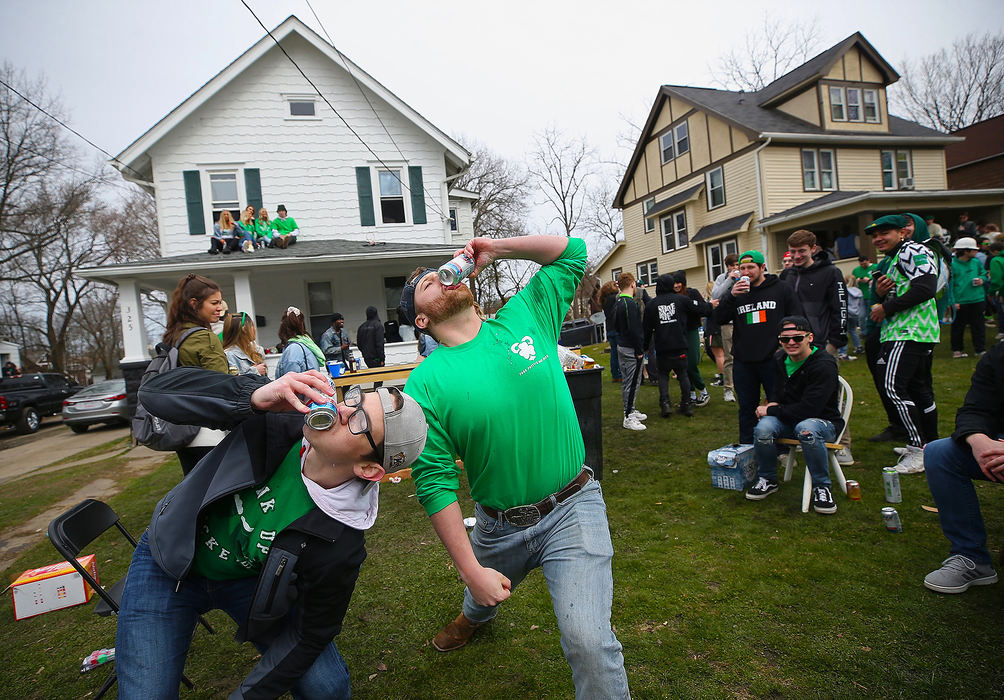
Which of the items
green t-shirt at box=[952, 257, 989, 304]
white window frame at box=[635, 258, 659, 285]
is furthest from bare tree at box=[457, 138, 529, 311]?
green t-shirt at box=[952, 257, 989, 304]

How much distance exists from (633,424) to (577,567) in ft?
19.4

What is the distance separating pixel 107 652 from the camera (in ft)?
11.1

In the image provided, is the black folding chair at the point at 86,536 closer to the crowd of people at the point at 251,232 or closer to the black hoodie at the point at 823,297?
the black hoodie at the point at 823,297

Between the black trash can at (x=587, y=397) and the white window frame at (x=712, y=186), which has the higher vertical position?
the white window frame at (x=712, y=186)

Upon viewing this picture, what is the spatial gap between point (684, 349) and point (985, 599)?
5027 millimetres

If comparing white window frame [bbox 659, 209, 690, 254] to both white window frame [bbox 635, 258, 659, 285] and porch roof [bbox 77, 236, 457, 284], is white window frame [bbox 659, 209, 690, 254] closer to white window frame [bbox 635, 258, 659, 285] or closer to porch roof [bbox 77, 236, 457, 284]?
white window frame [bbox 635, 258, 659, 285]

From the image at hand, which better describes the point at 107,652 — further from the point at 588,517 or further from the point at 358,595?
the point at 588,517

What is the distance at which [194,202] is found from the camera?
14.5 meters

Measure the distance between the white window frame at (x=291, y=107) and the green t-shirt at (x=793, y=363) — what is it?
1454cm

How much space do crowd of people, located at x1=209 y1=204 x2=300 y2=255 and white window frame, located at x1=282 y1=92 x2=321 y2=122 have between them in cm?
257

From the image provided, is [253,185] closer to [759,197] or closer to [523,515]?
[523,515]

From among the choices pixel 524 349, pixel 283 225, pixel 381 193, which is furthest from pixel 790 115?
pixel 524 349

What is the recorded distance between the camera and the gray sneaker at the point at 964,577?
10.1ft

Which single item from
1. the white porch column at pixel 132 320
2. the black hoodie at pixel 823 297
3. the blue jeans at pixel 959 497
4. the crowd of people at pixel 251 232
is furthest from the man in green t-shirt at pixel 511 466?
the white porch column at pixel 132 320
